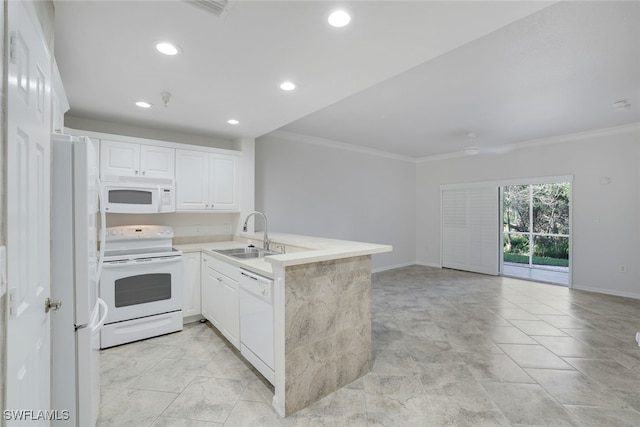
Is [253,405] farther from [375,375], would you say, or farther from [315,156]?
[315,156]

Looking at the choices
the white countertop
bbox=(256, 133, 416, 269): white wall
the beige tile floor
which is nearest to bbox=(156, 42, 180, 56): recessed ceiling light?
the white countertop

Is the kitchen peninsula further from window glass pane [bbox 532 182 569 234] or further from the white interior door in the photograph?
window glass pane [bbox 532 182 569 234]

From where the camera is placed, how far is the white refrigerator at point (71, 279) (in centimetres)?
135

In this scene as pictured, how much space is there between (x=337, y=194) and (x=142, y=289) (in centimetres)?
350

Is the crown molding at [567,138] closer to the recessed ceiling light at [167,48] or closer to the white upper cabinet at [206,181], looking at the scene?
the white upper cabinet at [206,181]

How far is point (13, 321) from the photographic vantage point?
86cm

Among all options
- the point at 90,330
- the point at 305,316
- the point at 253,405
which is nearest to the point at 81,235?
the point at 90,330

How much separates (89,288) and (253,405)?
1.28 m

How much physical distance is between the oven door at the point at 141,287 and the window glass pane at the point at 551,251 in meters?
8.85

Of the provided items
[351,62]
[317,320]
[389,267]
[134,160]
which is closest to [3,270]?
[317,320]

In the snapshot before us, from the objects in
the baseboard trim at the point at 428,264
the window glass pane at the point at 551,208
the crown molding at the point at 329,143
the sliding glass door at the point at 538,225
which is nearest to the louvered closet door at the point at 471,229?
the baseboard trim at the point at 428,264

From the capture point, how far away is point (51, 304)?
49.2 inches

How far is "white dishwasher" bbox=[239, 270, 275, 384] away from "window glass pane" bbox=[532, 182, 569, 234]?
8.31m

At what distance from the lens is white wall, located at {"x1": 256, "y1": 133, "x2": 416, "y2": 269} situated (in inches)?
184
